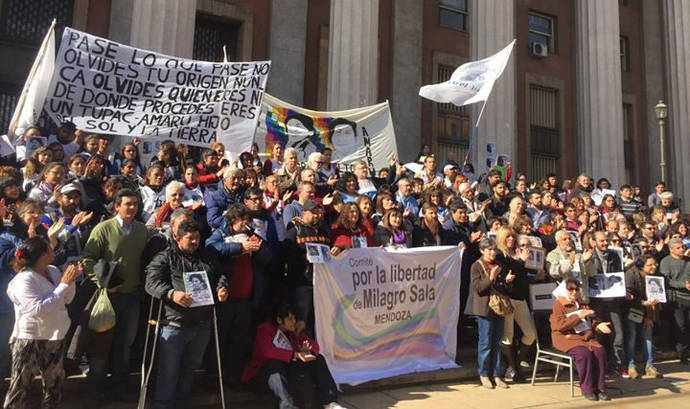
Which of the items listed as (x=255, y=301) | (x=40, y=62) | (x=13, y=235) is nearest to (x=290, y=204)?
(x=255, y=301)

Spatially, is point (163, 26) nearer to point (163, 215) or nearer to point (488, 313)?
point (163, 215)

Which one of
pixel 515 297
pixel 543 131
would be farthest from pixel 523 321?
pixel 543 131

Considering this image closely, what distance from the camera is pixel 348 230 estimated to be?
7.24 m

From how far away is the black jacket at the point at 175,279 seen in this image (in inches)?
208

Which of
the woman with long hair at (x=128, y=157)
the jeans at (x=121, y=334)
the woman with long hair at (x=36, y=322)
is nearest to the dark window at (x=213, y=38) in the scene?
the woman with long hair at (x=128, y=157)

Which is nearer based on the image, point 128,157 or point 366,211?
point 366,211

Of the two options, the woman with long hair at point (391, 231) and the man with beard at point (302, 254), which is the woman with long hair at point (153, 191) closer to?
the man with beard at point (302, 254)

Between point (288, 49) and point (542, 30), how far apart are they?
36.9 ft

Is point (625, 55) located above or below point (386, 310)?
above

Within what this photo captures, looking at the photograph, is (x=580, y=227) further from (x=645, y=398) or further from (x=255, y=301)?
→ (x=255, y=301)

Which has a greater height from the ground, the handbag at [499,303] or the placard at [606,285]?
the placard at [606,285]

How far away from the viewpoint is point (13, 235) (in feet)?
17.2

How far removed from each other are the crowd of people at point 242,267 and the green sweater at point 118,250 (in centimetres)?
1

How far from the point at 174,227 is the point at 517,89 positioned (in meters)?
18.9
